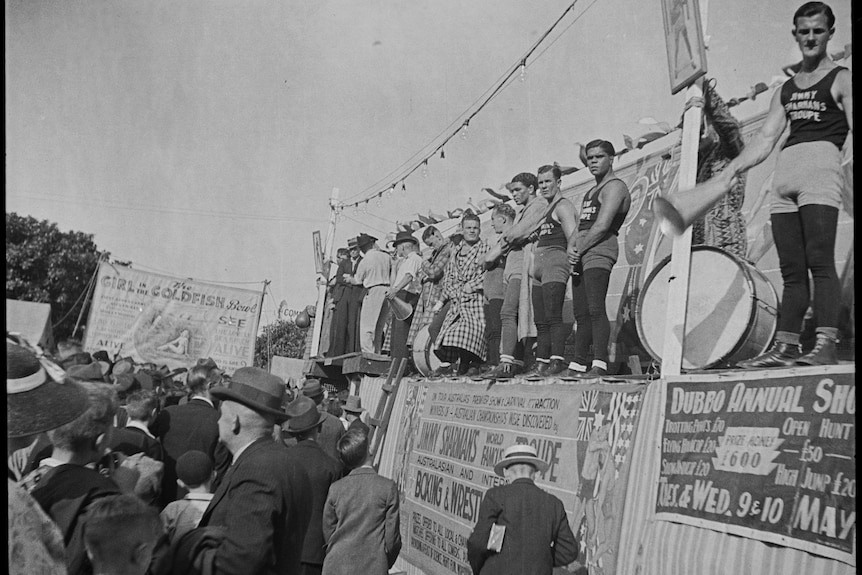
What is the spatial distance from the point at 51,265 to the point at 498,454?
6.17 m

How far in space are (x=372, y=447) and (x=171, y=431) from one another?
3610 mm

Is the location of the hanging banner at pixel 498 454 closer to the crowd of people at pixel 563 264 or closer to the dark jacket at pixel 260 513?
the crowd of people at pixel 563 264

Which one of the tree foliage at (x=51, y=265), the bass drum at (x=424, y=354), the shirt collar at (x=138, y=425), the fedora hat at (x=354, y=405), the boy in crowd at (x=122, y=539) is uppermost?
the tree foliage at (x=51, y=265)

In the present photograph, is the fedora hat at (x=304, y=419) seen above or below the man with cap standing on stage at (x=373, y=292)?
below

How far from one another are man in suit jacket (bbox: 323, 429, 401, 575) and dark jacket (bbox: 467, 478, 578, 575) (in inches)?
22.9

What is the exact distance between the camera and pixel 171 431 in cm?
526

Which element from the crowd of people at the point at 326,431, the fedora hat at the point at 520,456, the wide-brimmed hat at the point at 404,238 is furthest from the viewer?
the wide-brimmed hat at the point at 404,238

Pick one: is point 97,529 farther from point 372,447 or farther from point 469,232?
point 372,447

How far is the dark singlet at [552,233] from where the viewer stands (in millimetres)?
6219

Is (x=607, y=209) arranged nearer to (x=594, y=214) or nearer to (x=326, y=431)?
(x=594, y=214)

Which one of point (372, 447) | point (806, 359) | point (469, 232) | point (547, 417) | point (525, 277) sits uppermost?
point (469, 232)

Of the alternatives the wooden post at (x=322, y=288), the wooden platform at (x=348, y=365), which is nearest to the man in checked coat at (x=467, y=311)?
the wooden platform at (x=348, y=365)

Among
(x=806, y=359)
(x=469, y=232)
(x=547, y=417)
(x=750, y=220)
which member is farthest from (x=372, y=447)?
(x=806, y=359)

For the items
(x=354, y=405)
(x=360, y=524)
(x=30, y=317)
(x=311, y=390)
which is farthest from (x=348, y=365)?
(x=360, y=524)
